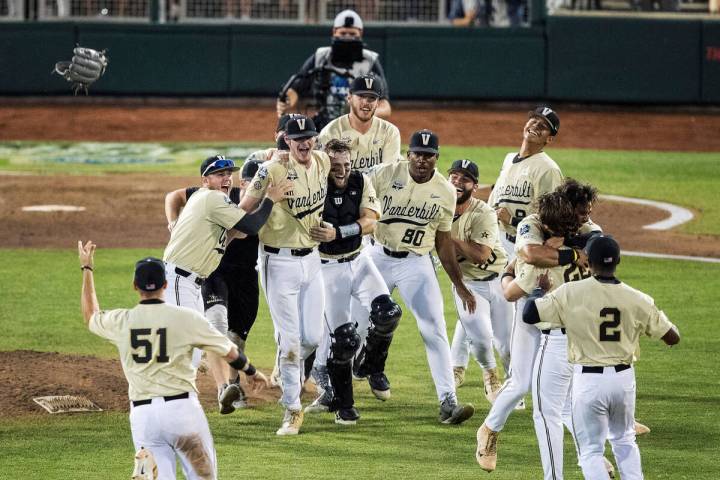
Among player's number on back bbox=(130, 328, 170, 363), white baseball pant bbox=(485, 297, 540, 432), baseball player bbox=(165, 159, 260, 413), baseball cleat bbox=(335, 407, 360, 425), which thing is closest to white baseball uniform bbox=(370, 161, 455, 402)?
baseball cleat bbox=(335, 407, 360, 425)

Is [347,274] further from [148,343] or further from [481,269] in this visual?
[148,343]

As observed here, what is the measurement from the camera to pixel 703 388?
1015 cm

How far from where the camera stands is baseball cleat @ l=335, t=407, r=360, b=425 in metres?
9.17

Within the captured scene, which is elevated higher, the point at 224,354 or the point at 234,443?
the point at 224,354

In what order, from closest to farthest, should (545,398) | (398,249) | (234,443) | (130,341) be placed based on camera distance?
(130,341) → (545,398) → (234,443) → (398,249)

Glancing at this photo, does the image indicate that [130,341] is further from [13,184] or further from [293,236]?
[13,184]

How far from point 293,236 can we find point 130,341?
2602mm

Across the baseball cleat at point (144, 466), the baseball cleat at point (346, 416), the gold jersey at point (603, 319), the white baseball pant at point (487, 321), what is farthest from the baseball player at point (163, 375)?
the white baseball pant at point (487, 321)

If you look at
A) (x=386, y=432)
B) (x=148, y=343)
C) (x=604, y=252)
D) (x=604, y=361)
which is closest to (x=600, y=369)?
(x=604, y=361)

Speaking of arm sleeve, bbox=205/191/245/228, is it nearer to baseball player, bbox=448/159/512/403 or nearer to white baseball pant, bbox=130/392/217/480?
baseball player, bbox=448/159/512/403

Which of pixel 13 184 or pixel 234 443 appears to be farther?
pixel 13 184

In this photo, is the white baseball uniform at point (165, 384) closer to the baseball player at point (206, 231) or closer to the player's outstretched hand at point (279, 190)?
the baseball player at point (206, 231)

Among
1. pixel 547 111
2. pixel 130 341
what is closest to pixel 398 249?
pixel 547 111

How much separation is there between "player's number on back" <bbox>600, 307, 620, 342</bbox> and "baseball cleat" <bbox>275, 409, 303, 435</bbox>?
2.79 meters
